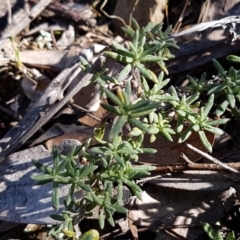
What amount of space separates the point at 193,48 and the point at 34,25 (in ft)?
4.17

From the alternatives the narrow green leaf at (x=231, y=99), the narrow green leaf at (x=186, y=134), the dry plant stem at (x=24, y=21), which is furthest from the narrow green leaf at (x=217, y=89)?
the dry plant stem at (x=24, y=21)

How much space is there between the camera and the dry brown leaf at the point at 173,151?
3.01 meters

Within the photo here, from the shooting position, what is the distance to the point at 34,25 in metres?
3.99

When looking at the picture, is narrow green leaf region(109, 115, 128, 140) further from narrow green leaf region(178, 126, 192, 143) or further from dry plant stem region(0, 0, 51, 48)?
dry plant stem region(0, 0, 51, 48)

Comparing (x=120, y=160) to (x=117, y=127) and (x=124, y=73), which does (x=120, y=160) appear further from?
(x=124, y=73)

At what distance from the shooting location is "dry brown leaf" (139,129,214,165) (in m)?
3.01

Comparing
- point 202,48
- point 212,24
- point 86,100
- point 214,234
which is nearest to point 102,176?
point 214,234

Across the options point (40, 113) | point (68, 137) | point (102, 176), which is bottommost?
point (68, 137)

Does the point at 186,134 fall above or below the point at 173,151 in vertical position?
above

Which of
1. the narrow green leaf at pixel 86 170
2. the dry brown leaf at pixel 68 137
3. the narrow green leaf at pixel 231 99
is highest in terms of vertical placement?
the narrow green leaf at pixel 231 99

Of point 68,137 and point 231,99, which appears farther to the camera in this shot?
point 68,137

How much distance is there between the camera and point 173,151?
119 inches

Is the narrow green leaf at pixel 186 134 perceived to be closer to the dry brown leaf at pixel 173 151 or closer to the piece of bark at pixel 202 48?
the dry brown leaf at pixel 173 151

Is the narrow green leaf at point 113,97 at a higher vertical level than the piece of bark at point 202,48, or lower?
higher
